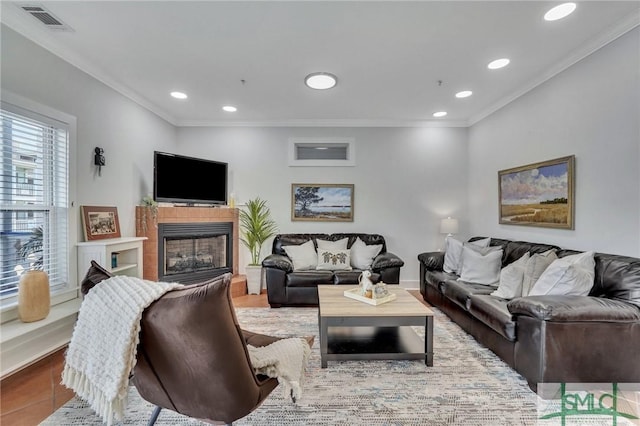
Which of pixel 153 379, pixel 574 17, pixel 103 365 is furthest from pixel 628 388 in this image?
pixel 103 365

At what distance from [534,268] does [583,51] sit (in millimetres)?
2057

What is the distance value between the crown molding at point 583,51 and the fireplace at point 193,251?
4378mm

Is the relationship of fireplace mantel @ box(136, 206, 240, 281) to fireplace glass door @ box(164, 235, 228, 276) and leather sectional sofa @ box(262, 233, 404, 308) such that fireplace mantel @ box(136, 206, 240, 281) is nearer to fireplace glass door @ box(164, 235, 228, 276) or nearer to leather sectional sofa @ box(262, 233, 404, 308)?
fireplace glass door @ box(164, 235, 228, 276)

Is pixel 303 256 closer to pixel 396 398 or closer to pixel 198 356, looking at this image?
pixel 396 398

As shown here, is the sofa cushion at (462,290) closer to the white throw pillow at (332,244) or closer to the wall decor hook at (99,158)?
the white throw pillow at (332,244)

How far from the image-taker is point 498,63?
2.82 meters

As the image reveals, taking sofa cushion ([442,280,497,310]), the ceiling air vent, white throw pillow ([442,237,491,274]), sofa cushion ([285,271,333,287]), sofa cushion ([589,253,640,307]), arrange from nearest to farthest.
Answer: sofa cushion ([589,253,640,307])
the ceiling air vent
sofa cushion ([442,280,497,310])
white throw pillow ([442,237,491,274])
sofa cushion ([285,271,333,287])

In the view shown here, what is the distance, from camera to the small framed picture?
2.89 m

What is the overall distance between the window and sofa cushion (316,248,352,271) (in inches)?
111

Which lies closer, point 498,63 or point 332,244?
point 498,63

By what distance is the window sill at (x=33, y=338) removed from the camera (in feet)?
6.54

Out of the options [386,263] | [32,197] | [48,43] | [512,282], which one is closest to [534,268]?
[512,282]

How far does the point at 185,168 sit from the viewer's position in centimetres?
405

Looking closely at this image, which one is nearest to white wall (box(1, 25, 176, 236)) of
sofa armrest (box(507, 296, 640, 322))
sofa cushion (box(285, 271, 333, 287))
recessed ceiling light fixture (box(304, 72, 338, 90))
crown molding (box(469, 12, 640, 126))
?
sofa cushion (box(285, 271, 333, 287))
